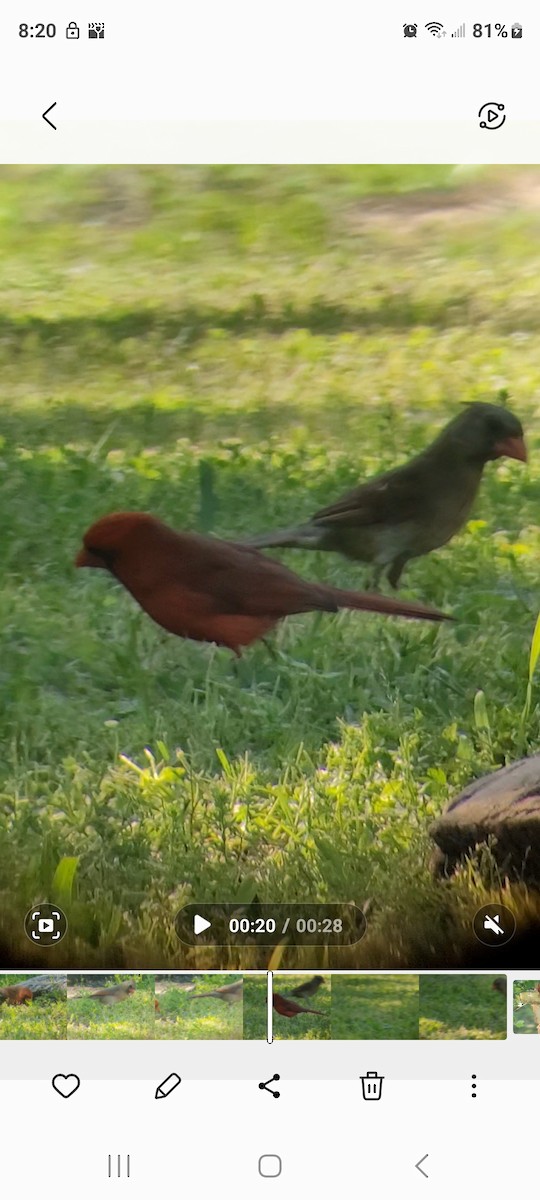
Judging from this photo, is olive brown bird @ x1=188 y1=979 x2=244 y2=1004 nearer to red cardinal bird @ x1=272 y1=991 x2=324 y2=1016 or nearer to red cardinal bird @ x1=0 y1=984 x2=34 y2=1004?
red cardinal bird @ x1=272 y1=991 x2=324 y2=1016

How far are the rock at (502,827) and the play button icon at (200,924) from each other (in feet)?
1.64

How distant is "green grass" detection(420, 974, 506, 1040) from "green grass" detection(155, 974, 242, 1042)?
1.31 feet

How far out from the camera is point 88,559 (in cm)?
281

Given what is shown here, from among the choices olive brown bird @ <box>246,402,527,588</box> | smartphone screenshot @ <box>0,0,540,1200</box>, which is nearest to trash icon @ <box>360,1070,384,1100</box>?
smartphone screenshot @ <box>0,0,540,1200</box>

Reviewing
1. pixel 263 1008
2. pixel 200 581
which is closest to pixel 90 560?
pixel 200 581

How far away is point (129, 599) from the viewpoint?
111 inches

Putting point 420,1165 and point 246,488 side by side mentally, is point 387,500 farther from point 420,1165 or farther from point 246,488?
point 420,1165

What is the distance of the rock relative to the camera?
255 centimetres

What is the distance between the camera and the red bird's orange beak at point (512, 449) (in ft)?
9.41

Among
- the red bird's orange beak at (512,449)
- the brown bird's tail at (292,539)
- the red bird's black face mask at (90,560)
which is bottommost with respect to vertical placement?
the red bird's black face mask at (90,560)
